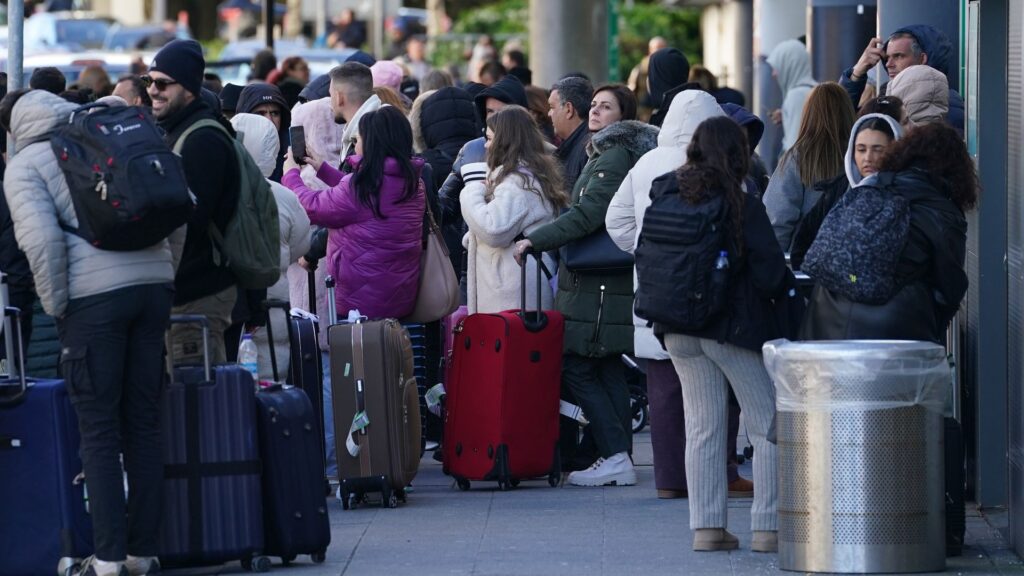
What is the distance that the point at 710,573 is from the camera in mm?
7262

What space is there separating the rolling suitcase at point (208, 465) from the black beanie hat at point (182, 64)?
0.95m

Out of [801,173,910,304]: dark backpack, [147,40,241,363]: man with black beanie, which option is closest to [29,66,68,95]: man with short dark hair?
[147,40,241,363]: man with black beanie

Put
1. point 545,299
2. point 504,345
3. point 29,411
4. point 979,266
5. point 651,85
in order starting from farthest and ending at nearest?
point 651,85, point 545,299, point 504,345, point 979,266, point 29,411

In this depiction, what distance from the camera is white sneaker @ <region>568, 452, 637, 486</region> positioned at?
9531mm

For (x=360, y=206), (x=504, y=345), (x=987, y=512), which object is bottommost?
(x=987, y=512)

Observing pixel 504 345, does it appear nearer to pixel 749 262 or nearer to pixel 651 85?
pixel 749 262

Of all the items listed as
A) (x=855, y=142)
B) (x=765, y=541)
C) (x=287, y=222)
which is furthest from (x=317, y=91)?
(x=765, y=541)

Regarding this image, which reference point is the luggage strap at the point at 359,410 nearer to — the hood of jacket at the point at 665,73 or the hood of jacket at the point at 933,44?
the hood of jacket at the point at 933,44

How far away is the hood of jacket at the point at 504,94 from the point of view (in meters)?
11.2

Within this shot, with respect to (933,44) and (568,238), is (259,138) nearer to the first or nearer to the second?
(568,238)

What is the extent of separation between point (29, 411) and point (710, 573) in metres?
2.48

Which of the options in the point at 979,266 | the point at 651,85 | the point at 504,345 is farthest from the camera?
the point at 651,85

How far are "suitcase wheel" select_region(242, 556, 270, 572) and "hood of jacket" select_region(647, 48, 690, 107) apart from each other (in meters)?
5.35

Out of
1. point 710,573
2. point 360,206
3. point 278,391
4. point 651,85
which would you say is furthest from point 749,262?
point 651,85
